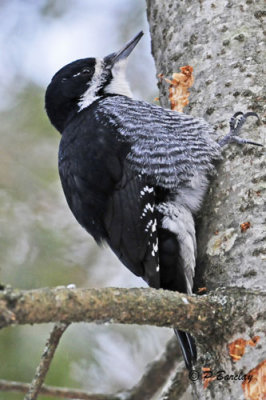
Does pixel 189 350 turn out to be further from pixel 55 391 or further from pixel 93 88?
pixel 93 88

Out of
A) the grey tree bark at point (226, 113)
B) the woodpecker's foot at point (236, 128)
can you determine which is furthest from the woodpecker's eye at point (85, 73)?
the woodpecker's foot at point (236, 128)

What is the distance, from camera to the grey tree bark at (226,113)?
178 centimetres

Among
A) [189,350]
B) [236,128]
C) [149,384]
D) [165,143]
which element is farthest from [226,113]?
[149,384]

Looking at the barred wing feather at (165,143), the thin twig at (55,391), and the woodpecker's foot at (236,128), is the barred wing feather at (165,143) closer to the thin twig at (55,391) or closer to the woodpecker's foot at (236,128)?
the woodpecker's foot at (236,128)

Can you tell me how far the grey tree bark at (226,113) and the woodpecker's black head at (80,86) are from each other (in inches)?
14.1

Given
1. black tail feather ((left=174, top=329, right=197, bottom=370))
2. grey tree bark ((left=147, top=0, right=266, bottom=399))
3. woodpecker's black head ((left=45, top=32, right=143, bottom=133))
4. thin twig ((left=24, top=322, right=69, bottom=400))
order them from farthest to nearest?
Result: woodpecker's black head ((left=45, top=32, right=143, bottom=133)), black tail feather ((left=174, top=329, right=197, bottom=370)), grey tree bark ((left=147, top=0, right=266, bottom=399)), thin twig ((left=24, top=322, right=69, bottom=400))

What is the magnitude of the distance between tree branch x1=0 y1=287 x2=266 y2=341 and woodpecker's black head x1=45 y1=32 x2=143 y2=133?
1.55m

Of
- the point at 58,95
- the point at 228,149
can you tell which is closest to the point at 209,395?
the point at 228,149

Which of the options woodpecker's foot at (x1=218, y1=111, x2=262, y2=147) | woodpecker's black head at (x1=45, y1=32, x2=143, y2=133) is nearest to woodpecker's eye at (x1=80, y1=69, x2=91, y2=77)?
woodpecker's black head at (x1=45, y1=32, x2=143, y2=133)

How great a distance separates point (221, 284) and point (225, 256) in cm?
9

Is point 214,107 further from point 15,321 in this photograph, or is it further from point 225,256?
point 15,321

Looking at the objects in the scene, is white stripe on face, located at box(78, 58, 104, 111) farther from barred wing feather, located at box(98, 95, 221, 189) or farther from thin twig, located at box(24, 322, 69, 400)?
thin twig, located at box(24, 322, 69, 400)

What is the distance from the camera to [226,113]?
2.28m

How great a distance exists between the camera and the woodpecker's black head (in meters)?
2.96
